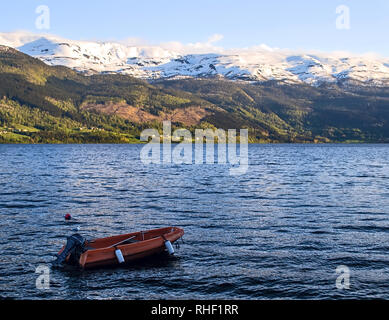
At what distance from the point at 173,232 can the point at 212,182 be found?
57912mm

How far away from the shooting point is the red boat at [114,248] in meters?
36.0

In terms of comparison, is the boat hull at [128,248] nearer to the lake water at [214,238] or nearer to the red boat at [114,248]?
the red boat at [114,248]

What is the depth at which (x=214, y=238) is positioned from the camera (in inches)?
1785

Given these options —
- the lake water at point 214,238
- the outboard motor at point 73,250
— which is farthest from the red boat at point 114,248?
the lake water at point 214,238

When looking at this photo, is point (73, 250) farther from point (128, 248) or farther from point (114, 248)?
point (128, 248)

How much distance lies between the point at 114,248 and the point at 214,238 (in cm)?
1207

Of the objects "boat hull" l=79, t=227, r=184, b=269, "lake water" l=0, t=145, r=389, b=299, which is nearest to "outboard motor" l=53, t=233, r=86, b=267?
"boat hull" l=79, t=227, r=184, b=269

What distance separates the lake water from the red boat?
110cm

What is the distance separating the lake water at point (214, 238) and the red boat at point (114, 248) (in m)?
1.10

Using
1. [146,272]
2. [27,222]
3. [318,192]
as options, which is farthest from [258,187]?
[146,272]

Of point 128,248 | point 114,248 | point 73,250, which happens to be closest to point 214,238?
point 128,248

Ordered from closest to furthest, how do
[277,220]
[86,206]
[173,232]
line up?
[173,232], [277,220], [86,206]
